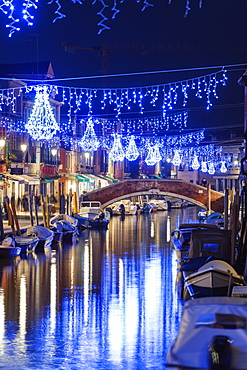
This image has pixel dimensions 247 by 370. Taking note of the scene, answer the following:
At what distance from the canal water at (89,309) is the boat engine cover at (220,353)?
16.1ft

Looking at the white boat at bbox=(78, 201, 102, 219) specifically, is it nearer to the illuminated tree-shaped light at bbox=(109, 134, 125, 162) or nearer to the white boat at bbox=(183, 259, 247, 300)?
the illuminated tree-shaped light at bbox=(109, 134, 125, 162)

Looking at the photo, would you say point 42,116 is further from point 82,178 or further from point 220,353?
point 82,178

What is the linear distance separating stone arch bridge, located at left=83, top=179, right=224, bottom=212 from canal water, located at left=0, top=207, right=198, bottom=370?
2695 centimetres

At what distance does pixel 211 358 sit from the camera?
921 cm

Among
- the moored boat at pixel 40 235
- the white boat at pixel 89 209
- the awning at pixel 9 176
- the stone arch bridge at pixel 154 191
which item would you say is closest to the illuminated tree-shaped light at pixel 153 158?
the white boat at pixel 89 209

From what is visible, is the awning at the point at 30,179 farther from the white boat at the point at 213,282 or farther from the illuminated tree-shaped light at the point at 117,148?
the white boat at the point at 213,282

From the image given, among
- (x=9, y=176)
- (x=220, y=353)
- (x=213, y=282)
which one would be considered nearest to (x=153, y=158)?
(x=9, y=176)

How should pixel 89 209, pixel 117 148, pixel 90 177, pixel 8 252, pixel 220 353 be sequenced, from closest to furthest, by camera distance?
pixel 220 353, pixel 8 252, pixel 117 148, pixel 89 209, pixel 90 177

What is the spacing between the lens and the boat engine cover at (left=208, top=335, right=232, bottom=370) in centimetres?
912

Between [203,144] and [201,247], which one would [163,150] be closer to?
[203,144]

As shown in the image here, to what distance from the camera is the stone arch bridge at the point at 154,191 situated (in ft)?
210

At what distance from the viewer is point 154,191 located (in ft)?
211

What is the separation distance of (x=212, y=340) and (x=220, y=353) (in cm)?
27

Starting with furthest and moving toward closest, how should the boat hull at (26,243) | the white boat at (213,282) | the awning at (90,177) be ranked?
the awning at (90,177), the boat hull at (26,243), the white boat at (213,282)
